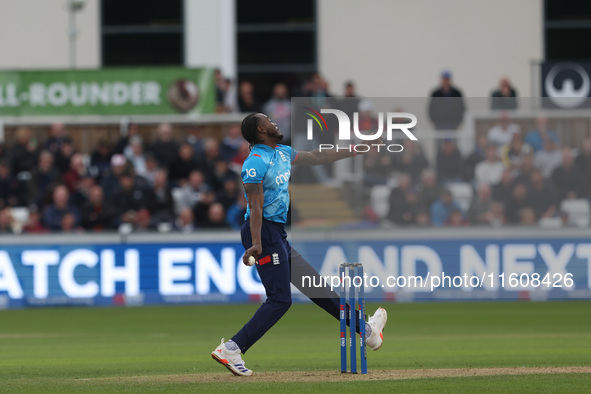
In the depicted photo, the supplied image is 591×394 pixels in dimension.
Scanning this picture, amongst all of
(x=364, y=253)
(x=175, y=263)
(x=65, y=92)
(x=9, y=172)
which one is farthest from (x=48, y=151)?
(x=364, y=253)

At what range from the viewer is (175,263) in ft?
65.9

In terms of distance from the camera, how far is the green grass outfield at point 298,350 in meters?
10.1

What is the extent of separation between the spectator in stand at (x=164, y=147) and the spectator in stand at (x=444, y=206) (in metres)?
5.83

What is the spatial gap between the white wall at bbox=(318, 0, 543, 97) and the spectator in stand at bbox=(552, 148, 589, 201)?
41.0ft

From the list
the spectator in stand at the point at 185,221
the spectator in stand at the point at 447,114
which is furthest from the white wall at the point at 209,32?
the spectator in stand at the point at 447,114

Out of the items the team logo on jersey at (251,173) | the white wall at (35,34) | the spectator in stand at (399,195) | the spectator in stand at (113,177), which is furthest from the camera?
the white wall at (35,34)

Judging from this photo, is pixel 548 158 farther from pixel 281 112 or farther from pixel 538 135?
pixel 281 112

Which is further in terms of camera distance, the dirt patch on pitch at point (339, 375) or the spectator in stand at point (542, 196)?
the spectator in stand at point (542, 196)

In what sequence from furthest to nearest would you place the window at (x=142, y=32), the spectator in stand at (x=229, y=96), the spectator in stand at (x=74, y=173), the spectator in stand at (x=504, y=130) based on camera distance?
the window at (x=142, y=32) → the spectator in stand at (x=229, y=96) → the spectator in stand at (x=74, y=173) → the spectator in stand at (x=504, y=130)

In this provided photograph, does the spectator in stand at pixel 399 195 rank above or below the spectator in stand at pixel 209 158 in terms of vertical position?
below

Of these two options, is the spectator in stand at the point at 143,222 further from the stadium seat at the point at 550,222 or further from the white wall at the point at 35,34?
the white wall at the point at 35,34

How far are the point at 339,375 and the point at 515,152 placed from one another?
31.4 feet

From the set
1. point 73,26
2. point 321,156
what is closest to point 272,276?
point 321,156

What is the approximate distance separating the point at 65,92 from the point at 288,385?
1647 cm
